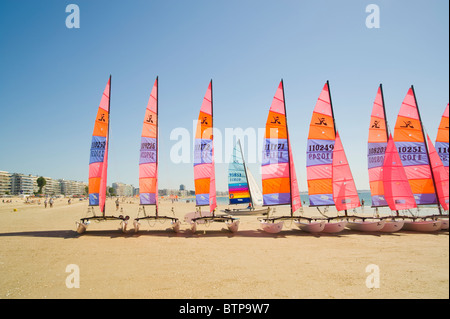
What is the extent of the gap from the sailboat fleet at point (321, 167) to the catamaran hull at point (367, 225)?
6 cm

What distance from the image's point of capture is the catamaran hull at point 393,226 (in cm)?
1430

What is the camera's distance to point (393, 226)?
14.4m

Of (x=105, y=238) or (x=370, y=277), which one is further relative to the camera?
(x=105, y=238)

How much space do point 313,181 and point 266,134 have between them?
4.46 metres

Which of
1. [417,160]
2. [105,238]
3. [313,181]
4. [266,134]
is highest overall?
[266,134]

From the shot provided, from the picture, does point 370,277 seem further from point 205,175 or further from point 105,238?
point 105,238

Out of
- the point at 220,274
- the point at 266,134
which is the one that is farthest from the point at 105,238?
the point at 266,134

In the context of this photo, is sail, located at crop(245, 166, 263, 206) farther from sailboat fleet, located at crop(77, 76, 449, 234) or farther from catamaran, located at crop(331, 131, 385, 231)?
catamaran, located at crop(331, 131, 385, 231)

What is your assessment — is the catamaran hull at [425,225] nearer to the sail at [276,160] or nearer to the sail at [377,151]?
the sail at [377,151]

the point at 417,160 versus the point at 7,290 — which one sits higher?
the point at 417,160

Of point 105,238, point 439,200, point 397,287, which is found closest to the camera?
point 397,287

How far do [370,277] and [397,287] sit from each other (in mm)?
720

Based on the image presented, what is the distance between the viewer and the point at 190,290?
652 cm
